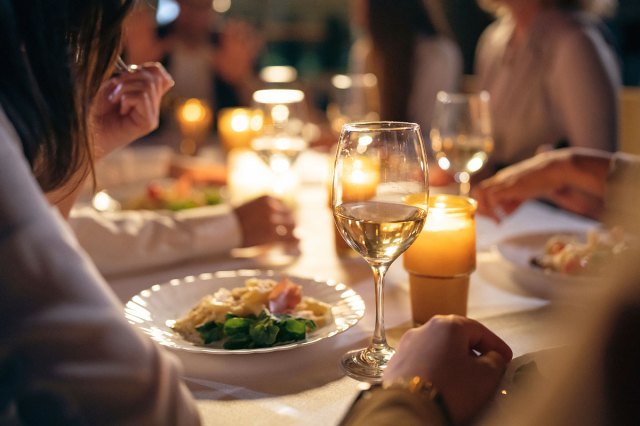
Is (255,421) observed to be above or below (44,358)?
below

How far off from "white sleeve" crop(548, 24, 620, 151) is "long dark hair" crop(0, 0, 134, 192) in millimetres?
1821

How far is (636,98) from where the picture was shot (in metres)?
2.74

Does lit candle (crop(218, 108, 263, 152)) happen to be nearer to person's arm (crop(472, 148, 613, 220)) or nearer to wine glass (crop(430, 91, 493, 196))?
wine glass (crop(430, 91, 493, 196))

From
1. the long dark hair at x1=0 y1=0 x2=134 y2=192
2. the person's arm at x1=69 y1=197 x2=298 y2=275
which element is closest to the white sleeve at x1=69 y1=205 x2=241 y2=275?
the person's arm at x1=69 y1=197 x2=298 y2=275

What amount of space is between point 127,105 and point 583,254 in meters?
0.75

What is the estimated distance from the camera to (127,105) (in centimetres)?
105

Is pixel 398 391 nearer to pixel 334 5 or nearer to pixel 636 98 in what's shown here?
pixel 636 98

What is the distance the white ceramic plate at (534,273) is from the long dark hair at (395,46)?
71.2 inches

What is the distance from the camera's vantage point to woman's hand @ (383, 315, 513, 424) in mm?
621

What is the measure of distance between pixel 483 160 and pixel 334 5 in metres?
4.55

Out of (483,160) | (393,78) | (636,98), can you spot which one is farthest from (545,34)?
(483,160)

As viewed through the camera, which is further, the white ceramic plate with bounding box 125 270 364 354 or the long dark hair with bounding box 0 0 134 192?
the white ceramic plate with bounding box 125 270 364 354

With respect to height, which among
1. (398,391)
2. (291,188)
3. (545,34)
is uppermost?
(545,34)

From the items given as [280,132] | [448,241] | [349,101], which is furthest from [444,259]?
[349,101]
